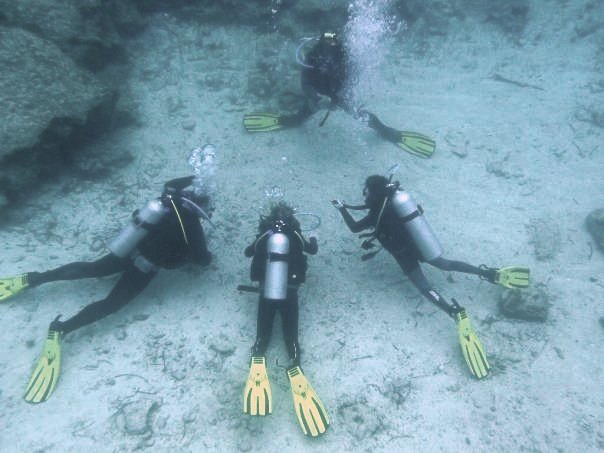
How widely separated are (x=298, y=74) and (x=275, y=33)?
1.51 m

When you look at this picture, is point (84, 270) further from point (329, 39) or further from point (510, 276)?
point (510, 276)

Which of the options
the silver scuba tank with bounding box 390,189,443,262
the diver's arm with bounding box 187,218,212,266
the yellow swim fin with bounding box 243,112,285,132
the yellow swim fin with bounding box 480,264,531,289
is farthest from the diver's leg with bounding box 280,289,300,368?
the yellow swim fin with bounding box 243,112,285,132

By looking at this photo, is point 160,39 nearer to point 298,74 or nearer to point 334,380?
point 298,74

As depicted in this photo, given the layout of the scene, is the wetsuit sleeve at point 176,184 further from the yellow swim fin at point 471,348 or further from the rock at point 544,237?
the rock at point 544,237

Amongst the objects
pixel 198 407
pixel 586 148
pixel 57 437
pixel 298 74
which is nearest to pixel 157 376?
pixel 198 407

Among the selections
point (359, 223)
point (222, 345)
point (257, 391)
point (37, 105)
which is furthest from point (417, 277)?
point (37, 105)

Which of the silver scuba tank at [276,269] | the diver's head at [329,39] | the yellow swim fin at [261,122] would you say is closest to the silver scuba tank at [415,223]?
the silver scuba tank at [276,269]

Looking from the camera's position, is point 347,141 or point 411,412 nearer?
point 411,412

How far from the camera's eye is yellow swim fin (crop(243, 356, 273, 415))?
4.19 metres

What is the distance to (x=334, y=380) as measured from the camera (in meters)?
4.74

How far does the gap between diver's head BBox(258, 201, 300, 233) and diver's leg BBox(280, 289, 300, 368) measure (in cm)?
85

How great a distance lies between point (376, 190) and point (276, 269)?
5.93ft

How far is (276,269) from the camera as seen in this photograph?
15.0 feet

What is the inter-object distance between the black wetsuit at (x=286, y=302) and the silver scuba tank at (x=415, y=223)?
1.25 metres
